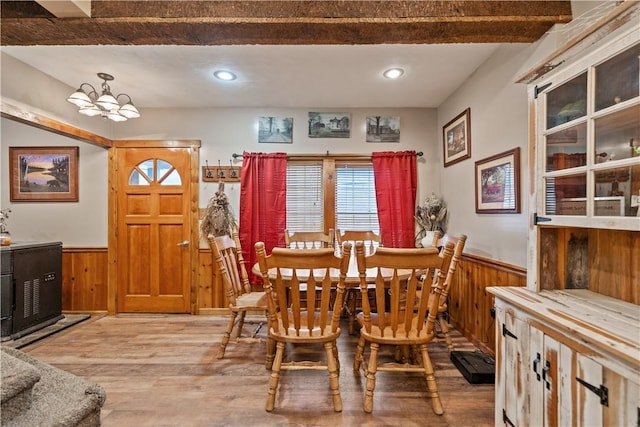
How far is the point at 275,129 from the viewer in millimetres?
3574

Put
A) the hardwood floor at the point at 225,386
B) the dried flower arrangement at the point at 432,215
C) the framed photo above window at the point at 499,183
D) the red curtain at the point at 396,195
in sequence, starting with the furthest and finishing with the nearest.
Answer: the red curtain at the point at 396,195 → the dried flower arrangement at the point at 432,215 → the framed photo above window at the point at 499,183 → the hardwood floor at the point at 225,386

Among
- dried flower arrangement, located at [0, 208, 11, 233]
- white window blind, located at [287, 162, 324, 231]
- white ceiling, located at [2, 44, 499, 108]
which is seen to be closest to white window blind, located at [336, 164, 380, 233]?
white window blind, located at [287, 162, 324, 231]

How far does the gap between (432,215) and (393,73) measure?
5.36ft

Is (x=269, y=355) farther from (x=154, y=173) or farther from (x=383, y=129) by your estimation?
(x=383, y=129)

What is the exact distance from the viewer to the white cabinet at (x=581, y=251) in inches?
38.0

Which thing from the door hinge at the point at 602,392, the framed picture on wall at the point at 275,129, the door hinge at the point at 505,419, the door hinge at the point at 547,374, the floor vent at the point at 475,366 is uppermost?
the framed picture on wall at the point at 275,129

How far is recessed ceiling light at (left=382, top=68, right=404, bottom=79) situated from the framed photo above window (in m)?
1.12

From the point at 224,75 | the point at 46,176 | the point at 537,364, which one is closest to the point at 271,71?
the point at 224,75

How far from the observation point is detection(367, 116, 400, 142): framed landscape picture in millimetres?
3578

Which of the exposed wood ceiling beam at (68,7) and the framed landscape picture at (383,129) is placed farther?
the framed landscape picture at (383,129)

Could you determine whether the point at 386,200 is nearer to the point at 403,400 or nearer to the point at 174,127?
the point at 403,400

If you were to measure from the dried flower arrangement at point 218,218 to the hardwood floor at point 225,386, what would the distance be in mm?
1154

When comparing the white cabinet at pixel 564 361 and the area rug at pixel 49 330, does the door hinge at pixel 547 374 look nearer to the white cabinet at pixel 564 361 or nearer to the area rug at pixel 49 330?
the white cabinet at pixel 564 361

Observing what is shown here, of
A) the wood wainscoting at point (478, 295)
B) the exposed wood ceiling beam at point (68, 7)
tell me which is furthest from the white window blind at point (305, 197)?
the exposed wood ceiling beam at point (68, 7)
